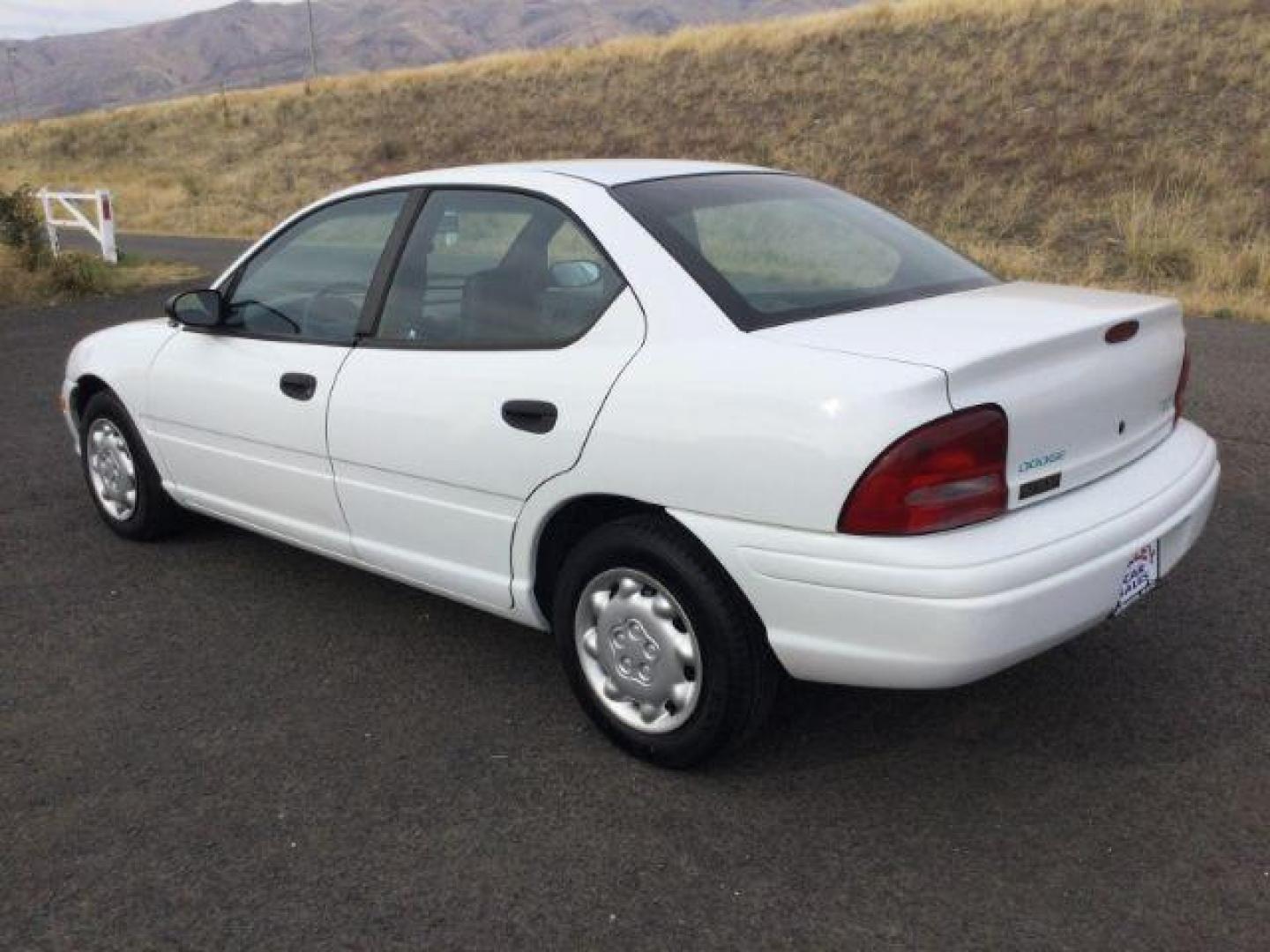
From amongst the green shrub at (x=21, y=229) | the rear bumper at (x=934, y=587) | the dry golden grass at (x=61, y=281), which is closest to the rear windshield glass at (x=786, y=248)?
the rear bumper at (x=934, y=587)

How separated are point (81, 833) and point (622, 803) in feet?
4.38

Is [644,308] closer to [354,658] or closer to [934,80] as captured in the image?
[354,658]

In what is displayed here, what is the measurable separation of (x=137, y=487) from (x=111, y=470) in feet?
0.69

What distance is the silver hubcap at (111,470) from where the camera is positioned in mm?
4945

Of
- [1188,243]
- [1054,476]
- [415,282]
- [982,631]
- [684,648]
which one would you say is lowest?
[1188,243]

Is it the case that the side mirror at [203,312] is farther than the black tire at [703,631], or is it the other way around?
the side mirror at [203,312]

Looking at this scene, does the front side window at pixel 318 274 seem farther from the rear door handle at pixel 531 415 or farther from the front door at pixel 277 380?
the rear door handle at pixel 531 415

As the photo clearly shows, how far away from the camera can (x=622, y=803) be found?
3.03 metres

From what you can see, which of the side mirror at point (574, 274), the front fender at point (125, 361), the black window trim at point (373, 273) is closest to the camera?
the side mirror at point (574, 274)

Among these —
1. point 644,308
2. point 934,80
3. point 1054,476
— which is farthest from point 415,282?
point 934,80

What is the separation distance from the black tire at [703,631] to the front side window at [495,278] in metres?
0.59

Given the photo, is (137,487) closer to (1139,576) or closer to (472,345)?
(472,345)

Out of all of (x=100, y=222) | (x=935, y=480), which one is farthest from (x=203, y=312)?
(x=100, y=222)

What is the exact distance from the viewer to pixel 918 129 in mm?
23609
